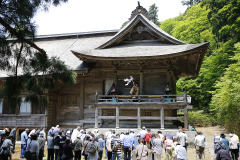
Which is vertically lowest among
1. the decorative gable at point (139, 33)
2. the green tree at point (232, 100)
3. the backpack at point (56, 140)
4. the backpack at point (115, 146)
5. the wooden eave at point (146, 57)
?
the backpack at point (115, 146)

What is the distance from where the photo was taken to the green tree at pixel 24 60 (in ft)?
20.7

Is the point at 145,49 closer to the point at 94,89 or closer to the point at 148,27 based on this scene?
the point at 148,27

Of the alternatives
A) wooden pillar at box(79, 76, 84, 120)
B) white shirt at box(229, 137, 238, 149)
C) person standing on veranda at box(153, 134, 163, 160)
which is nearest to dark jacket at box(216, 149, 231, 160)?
person standing on veranda at box(153, 134, 163, 160)

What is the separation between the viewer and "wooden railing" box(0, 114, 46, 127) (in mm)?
18109

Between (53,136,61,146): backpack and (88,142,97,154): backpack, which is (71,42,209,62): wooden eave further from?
(88,142,97,154): backpack

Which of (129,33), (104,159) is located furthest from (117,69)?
(104,159)

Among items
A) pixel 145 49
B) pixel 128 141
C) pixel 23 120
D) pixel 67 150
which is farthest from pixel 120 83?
pixel 67 150

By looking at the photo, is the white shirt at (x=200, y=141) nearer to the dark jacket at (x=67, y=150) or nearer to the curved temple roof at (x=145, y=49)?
the dark jacket at (x=67, y=150)

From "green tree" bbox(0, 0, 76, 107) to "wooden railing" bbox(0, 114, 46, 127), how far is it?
12.2 meters

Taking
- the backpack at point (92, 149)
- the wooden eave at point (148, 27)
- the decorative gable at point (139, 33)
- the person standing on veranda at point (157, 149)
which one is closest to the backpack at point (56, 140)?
the backpack at point (92, 149)

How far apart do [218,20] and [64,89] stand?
790 inches

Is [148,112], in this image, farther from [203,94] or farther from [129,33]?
[203,94]

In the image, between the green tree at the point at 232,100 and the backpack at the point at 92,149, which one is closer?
the backpack at the point at 92,149

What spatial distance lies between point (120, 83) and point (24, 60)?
1189cm
